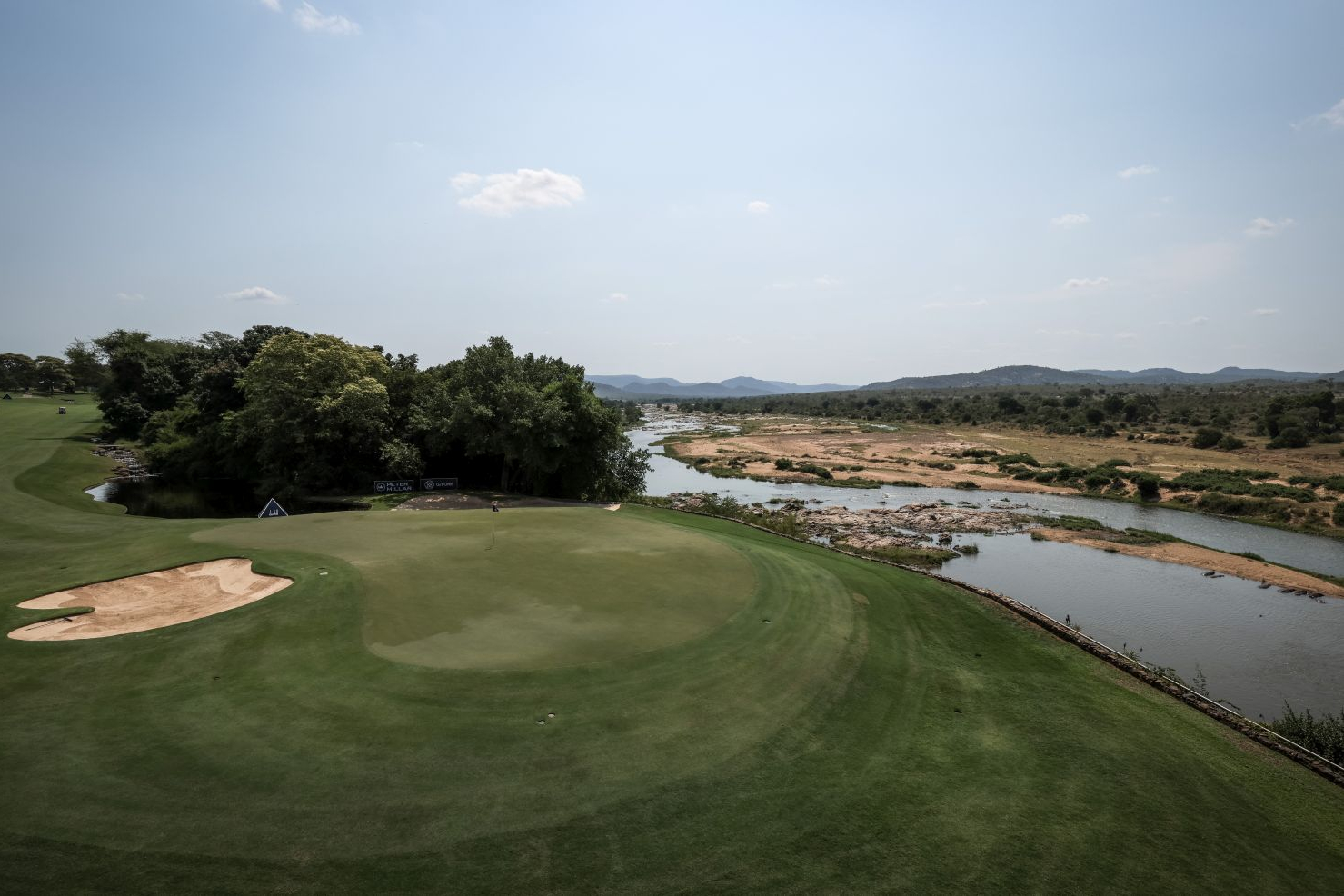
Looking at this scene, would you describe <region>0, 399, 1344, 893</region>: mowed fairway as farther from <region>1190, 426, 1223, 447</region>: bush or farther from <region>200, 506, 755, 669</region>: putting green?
<region>1190, 426, 1223, 447</region>: bush

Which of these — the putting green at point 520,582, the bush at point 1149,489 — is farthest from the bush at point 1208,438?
the putting green at point 520,582

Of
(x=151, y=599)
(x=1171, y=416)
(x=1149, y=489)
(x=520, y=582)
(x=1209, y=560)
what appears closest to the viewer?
(x=151, y=599)

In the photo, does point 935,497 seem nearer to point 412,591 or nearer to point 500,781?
point 412,591

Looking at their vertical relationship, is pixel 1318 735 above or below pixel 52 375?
below

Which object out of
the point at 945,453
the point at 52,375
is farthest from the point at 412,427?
the point at 52,375

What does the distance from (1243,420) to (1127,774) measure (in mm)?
116730

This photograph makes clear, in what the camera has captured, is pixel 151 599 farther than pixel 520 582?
No

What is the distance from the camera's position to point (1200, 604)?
27.6 meters

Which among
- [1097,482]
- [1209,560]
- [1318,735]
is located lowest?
[1209,560]

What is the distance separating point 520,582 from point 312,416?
30662mm

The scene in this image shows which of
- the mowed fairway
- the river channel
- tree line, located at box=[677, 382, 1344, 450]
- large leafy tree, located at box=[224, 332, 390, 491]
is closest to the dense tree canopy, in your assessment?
large leafy tree, located at box=[224, 332, 390, 491]

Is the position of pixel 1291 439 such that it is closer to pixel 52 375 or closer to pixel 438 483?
pixel 438 483

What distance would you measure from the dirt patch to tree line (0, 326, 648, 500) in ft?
100

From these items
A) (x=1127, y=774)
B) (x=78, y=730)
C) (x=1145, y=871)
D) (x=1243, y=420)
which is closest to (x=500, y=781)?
(x=78, y=730)
